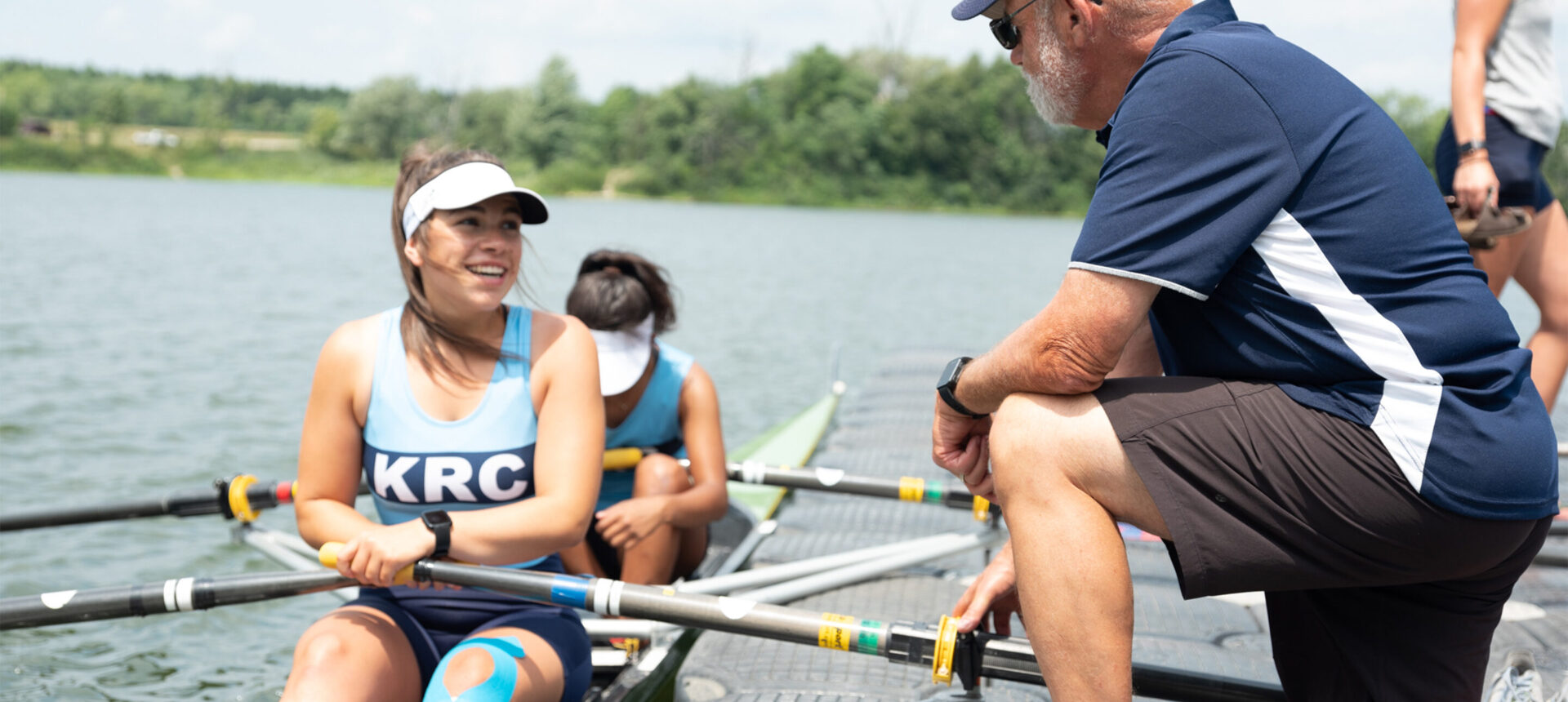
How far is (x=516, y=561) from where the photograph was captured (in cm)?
275

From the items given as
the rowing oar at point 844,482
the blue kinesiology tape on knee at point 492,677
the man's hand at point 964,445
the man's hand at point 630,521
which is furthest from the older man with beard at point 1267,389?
the rowing oar at point 844,482

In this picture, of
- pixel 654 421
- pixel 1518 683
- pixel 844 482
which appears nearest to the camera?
pixel 1518 683

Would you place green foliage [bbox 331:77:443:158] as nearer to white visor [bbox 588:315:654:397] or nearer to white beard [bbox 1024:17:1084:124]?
white visor [bbox 588:315:654:397]

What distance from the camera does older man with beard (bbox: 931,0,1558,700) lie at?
1836 mm

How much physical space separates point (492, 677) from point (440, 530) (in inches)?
14.6

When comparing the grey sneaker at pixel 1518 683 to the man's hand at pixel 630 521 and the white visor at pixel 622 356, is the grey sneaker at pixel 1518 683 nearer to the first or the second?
the man's hand at pixel 630 521

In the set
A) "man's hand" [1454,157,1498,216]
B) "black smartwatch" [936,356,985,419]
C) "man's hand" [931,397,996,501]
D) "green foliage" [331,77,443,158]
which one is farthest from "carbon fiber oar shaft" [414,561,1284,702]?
"green foliage" [331,77,443,158]

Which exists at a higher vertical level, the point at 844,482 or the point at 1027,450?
the point at 1027,450

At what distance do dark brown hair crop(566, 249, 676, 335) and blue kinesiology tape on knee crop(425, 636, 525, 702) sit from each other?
5.26ft

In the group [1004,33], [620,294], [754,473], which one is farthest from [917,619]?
[1004,33]

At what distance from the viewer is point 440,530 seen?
2605mm

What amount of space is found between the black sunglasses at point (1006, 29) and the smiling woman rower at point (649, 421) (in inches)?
77.8

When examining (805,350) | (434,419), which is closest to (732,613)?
(434,419)

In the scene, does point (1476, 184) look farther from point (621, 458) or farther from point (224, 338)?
point (224, 338)
